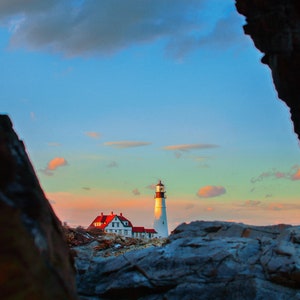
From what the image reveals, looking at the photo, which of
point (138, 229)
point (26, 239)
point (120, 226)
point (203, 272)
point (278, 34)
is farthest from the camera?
point (138, 229)

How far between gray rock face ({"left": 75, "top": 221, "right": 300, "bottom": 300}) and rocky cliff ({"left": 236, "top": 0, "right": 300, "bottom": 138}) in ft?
20.9

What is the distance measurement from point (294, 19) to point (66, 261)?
891 centimetres

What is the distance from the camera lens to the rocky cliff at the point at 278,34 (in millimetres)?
12755

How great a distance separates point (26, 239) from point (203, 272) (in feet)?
39.5

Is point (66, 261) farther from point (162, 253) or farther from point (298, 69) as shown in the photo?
point (162, 253)

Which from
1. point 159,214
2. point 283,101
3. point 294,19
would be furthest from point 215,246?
point 159,214

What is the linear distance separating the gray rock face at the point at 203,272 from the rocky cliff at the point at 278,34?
20.9 ft

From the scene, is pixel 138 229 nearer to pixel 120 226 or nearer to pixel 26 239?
pixel 120 226

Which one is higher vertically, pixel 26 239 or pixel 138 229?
pixel 138 229

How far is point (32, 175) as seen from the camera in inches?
294

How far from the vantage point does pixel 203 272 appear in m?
17.2

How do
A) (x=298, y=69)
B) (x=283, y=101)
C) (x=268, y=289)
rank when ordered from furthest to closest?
1. (x=268, y=289)
2. (x=283, y=101)
3. (x=298, y=69)

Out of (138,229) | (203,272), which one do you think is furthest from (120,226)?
(203,272)

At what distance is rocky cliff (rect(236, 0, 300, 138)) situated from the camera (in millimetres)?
12755
